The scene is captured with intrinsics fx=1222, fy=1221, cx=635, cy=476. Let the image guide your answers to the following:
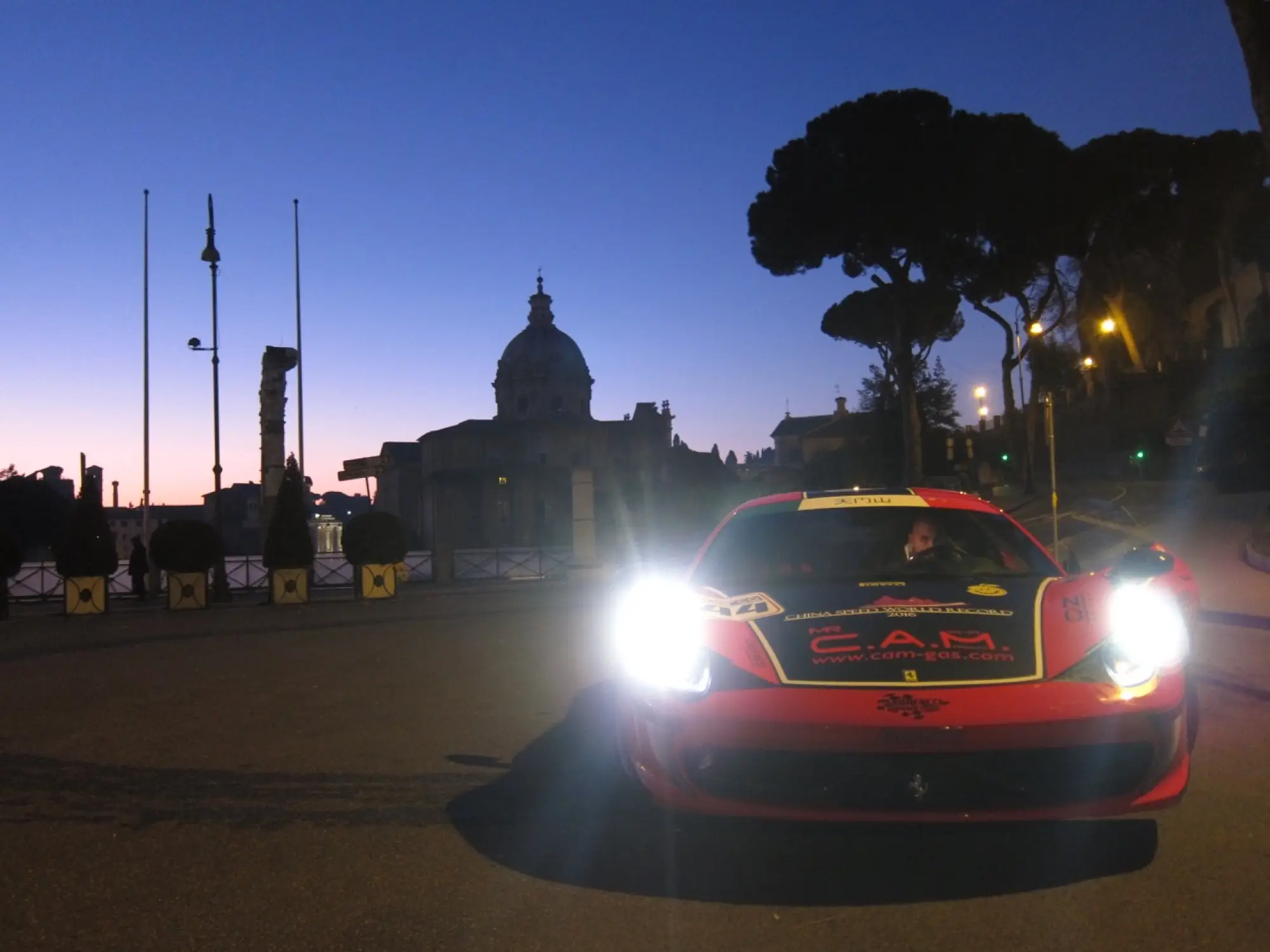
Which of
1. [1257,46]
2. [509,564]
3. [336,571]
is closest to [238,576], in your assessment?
[336,571]

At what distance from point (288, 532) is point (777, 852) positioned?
2407cm

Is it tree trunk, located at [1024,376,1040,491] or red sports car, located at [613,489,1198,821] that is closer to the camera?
red sports car, located at [613,489,1198,821]

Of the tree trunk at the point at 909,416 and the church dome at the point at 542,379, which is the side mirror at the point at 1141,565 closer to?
the tree trunk at the point at 909,416

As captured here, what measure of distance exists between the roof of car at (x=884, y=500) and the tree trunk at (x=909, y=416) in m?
30.8

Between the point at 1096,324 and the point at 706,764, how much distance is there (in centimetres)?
5550

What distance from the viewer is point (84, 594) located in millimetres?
26250

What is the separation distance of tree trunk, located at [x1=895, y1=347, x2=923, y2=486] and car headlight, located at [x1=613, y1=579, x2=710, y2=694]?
32580 mm

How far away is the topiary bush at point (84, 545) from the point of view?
1022 inches

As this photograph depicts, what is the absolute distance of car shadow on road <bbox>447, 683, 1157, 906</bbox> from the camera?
4.04 m

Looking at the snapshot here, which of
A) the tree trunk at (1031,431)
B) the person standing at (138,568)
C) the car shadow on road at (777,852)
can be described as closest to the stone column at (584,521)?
the person standing at (138,568)

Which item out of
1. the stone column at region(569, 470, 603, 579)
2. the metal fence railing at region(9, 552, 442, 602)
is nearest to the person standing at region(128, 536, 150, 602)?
the metal fence railing at region(9, 552, 442, 602)

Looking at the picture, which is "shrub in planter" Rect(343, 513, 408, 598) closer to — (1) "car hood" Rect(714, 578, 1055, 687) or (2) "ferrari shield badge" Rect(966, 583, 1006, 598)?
(1) "car hood" Rect(714, 578, 1055, 687)

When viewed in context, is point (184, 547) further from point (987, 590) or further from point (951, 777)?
point (951, 777)

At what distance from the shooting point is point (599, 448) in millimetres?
81375
